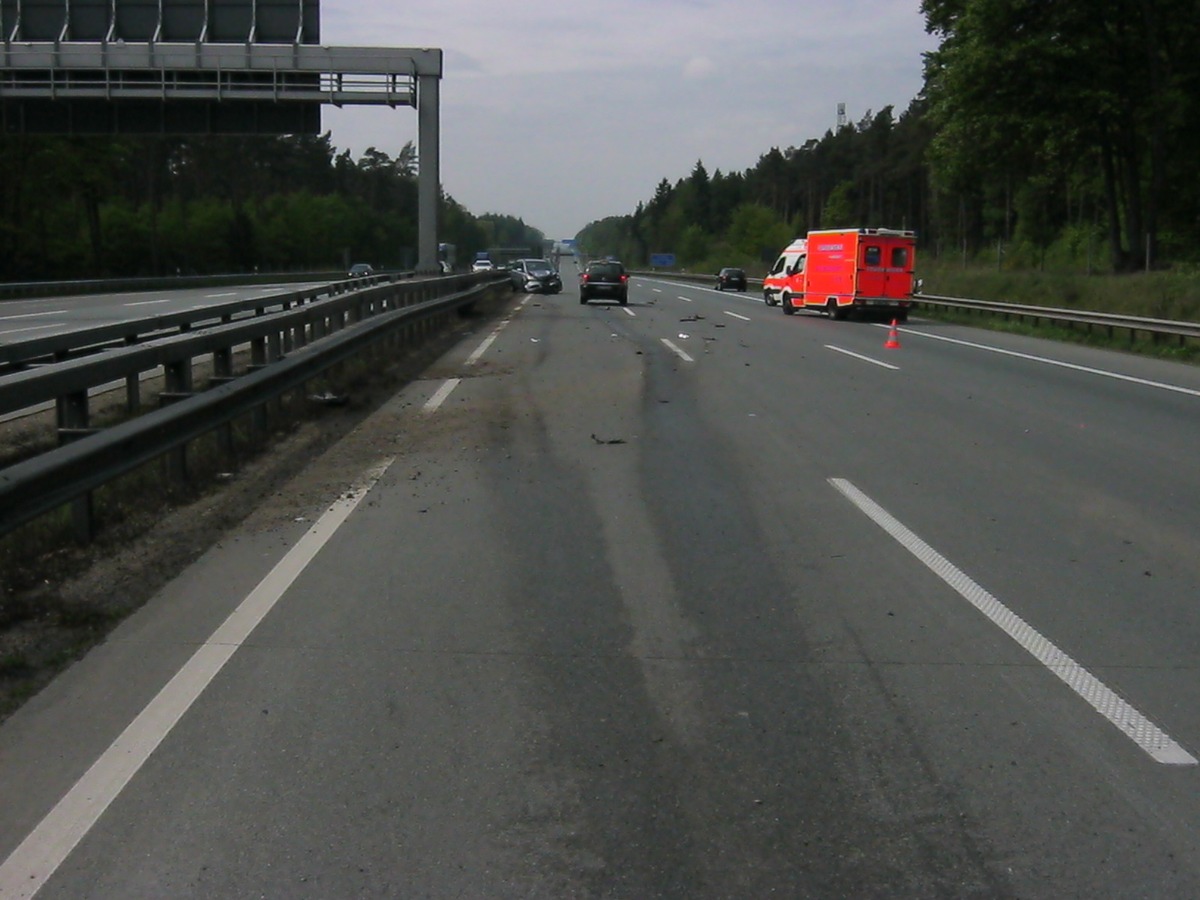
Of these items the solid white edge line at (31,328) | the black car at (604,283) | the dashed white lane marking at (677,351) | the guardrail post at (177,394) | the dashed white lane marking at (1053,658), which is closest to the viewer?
the dashed white lane marking at (1053,658)

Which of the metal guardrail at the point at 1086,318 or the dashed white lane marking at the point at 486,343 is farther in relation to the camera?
the metal guardrail at the point at 1086,318

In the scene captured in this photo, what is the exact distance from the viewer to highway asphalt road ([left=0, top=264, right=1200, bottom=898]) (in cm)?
427

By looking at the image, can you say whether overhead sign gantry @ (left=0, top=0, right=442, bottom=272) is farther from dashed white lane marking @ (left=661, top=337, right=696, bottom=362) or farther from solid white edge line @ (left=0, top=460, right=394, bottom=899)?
solid white edge line @ (left=0, top=460, right=394, bottom=899)

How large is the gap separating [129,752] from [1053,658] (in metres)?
4.06

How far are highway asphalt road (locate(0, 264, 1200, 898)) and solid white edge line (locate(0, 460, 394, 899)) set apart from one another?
0.6 inches

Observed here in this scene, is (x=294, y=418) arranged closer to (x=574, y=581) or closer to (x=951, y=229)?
(x=574, y=581)

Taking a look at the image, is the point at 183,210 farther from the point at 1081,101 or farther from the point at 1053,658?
the point at 1053,658

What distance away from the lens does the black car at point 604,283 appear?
4778 cm

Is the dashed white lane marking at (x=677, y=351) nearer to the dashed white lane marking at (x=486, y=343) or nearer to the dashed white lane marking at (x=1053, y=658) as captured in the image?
the dashed white lane marking at (x=486, y=343)

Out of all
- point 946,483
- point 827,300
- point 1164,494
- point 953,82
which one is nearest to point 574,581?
point 946,483

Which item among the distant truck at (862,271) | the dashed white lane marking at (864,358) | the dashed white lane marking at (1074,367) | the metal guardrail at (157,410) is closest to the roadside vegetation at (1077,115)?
the distant truck at (862,271)

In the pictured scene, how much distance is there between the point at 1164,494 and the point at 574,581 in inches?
212

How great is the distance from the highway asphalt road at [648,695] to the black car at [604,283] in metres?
36.2

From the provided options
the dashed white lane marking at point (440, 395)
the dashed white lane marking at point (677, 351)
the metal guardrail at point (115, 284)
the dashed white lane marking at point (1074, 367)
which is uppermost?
the dashed white lane marking at point (1074, 367)
